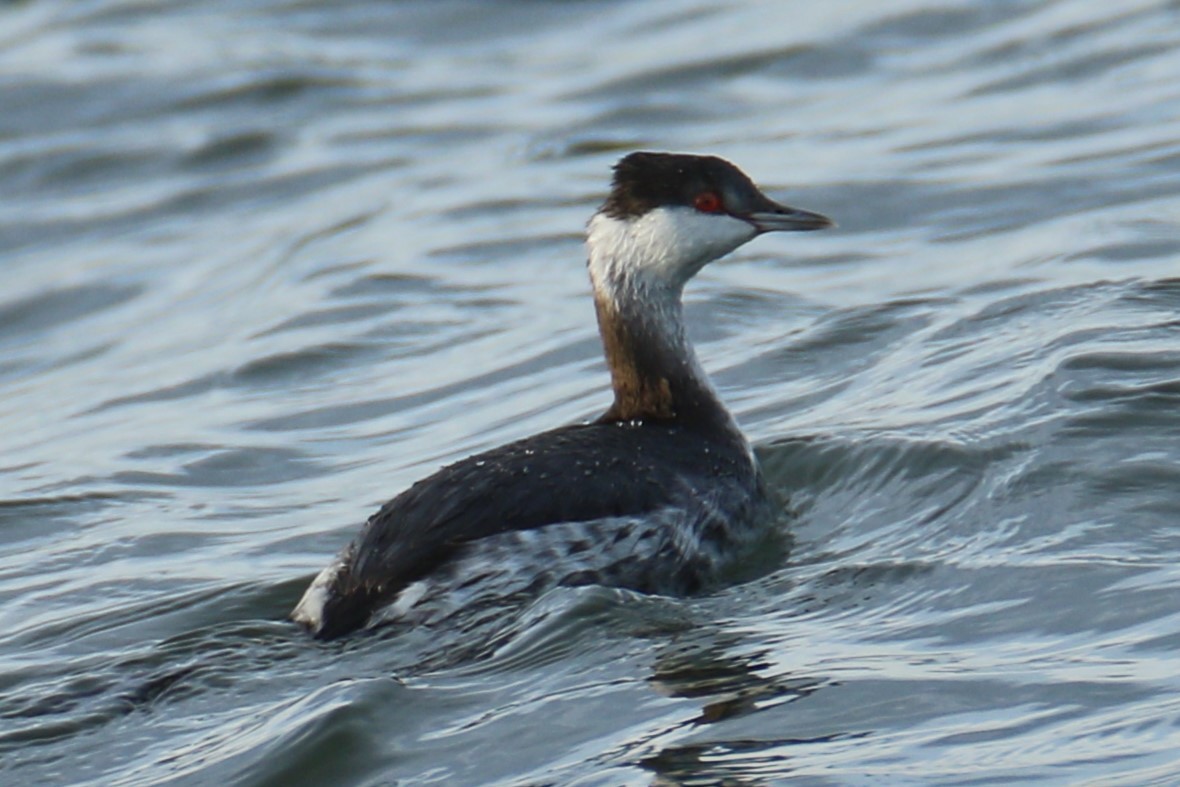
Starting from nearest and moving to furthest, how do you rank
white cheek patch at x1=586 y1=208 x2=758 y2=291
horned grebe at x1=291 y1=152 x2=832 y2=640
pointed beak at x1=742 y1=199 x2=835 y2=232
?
horned grebe at x1=291 y1=152 x2=832 y2=640
white cheek patch at x1=586 y1=208 x2=758 y2=291
pointed beak at x1=742 y1=199 x2=835 y2=232

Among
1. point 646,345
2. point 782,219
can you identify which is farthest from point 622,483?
point 782,219

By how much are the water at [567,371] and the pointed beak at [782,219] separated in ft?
2.88

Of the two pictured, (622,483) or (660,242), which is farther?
(660,242)

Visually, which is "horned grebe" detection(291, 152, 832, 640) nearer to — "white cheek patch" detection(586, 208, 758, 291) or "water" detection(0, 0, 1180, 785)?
"white cheek patch" detection(586, 208, 758, 291)

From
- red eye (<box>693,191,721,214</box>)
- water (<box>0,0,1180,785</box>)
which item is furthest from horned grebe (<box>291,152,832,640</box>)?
water (<box>0,0,1180,785</box>)

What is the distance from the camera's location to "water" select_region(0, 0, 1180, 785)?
18.7 feet

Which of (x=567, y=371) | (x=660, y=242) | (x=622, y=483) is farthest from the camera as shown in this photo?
(x=567, y=371)

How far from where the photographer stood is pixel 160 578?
7.84 meters

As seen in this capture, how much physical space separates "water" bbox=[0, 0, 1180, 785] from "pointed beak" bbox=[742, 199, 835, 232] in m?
0.88

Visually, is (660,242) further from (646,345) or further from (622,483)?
(622,483)

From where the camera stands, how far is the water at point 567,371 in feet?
18.7

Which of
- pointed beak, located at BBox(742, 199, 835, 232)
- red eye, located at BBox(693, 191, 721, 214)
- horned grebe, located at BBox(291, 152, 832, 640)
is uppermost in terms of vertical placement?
red eye, located at BBox(693, 191, 721, 214)

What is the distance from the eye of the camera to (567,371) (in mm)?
10391

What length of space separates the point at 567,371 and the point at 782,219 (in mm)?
2427
